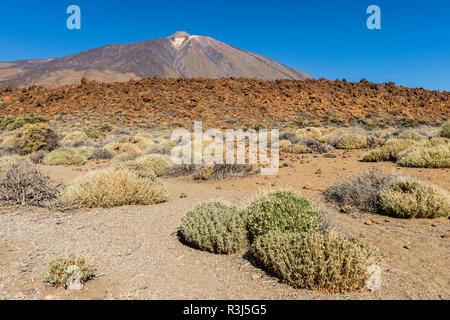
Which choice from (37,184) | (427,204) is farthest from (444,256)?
(37,184)

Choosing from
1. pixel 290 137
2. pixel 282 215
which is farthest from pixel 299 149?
pixel 282 215

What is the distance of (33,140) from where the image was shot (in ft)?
49.0

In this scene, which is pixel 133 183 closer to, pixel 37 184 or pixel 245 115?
pixel 37 184

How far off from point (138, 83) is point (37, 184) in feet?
104

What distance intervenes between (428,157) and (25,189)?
34.7 ft

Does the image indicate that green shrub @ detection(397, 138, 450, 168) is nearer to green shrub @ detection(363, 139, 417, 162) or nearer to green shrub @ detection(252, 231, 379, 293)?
green shrub @ detection(363, 139, 417, 162)

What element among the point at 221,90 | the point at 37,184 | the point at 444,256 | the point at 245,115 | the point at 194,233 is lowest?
the point at 444,256

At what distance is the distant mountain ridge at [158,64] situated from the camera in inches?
5306

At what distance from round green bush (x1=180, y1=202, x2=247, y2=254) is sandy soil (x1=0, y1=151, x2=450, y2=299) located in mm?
133

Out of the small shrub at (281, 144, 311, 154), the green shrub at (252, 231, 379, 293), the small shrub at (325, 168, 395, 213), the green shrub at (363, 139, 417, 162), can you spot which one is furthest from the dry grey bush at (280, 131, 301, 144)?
the green shrub at (252, 231, 379, 293)

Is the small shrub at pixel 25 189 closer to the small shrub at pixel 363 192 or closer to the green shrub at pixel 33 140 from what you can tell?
the small shrub at pixel 363 192

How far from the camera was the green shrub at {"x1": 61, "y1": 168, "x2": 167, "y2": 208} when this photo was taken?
5961 millimetres

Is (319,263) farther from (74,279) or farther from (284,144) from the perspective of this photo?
(284,144)

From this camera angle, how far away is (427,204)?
18.1 feet
